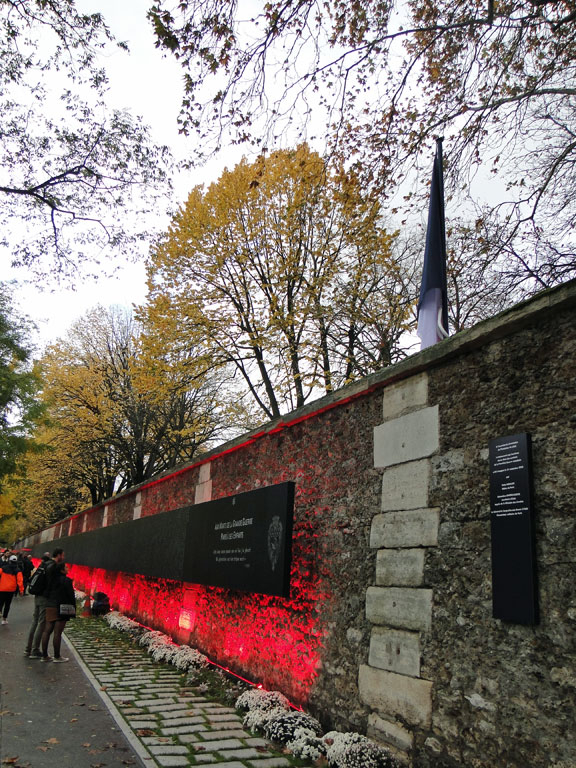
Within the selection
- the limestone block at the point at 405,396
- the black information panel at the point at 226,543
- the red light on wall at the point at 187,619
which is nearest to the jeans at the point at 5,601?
the black information panel at the point at 226,543

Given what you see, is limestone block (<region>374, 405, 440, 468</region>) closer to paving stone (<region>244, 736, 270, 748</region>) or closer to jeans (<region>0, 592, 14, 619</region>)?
paving stone (<region>244, 736, 270, 748</region>)

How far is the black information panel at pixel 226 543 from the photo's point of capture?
235 inches

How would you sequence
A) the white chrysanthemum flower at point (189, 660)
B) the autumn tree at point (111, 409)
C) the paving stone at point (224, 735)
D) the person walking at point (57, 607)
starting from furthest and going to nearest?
the autumn tree at point (111, 409), the person walking at point (57, 607), the white chrysanthemum flower at point (189, 660), the paving stone at point (224, 735)

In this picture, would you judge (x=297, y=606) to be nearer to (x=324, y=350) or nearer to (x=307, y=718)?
(x=307, y=718)

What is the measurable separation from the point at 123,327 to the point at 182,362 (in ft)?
34.3

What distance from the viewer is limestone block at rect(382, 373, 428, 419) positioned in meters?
4.66

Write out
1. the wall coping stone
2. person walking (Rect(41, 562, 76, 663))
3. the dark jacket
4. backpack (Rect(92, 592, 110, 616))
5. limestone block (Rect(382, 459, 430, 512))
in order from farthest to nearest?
backpack (Rect(92, 592, 110, 616)), the dark jacket, person walking (Rect(41, 562, 76, 663)), limestone block (Rect(382, 459, 430, 512)), the wall coping stone

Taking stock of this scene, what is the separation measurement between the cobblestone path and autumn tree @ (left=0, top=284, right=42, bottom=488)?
15892 millimetres

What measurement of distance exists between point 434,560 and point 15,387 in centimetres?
2204

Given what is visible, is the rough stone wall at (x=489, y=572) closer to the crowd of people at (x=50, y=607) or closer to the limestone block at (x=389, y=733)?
the limestone block at (x=389, y=733)

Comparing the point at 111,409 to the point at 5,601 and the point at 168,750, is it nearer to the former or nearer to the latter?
the point at 5,601

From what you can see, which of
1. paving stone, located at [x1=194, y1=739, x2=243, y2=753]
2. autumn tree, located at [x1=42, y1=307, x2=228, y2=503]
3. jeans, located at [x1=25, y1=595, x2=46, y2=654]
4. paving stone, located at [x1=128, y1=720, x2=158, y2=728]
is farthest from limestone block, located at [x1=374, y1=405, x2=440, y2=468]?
autumn tree, located at [x1=42, y1=307, x2=228, y2=503]

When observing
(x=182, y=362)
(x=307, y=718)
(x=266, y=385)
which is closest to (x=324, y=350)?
(x=266, y=385)

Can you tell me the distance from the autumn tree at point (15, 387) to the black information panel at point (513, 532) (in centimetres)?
2113
